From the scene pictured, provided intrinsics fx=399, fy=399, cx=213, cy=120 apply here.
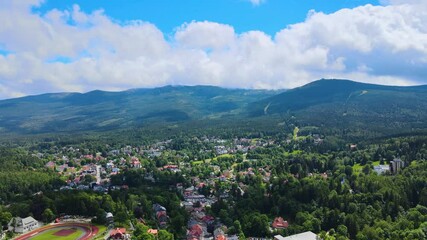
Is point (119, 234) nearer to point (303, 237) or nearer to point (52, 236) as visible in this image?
point (52, 236)

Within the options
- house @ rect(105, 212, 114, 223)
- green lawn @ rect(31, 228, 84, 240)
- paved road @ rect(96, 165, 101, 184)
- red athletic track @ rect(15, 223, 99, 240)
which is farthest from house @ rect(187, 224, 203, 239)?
paved road @ rect(96, 165, 101, 184)

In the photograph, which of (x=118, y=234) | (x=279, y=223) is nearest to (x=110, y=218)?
(x=118, y=234)

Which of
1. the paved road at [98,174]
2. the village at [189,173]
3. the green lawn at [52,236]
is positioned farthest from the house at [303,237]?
the paved road at [98,174]

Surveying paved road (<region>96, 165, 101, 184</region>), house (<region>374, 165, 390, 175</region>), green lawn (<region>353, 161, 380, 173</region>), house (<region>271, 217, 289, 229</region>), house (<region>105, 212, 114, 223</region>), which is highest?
house (<region>105, 212, 114, 223</region>)

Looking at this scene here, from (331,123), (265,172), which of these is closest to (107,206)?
(265,172)

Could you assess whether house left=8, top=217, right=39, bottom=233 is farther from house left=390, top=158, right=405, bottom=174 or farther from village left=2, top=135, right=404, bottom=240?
house left=390, top=158, right=405, bottom=174
